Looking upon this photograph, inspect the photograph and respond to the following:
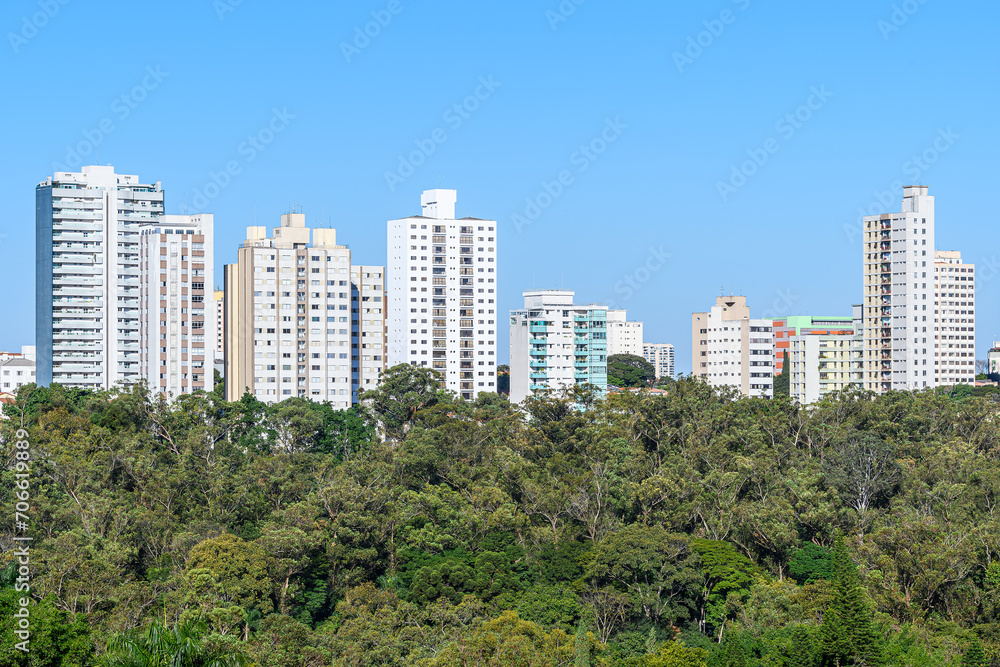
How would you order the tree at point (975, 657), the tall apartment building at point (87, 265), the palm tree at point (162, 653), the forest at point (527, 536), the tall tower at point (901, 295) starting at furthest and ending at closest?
the tall tower at point (901, 295) → the tall apartment building at point (87, 265) → the forest at point (527, 536) → the tree at point (975, 657) → the palm tree at point (162, 653)

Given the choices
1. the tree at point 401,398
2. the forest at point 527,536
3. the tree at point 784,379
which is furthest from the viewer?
the tree at point 784,379

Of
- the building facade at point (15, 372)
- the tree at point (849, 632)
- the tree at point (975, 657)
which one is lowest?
the tree at point (975, 657)

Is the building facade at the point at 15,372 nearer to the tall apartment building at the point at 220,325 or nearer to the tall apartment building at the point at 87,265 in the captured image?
the tall apartment building at the point at 87,265

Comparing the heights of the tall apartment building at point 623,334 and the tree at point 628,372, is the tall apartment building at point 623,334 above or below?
above

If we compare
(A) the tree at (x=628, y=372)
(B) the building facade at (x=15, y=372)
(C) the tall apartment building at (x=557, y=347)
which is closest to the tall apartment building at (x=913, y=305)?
(C) the tall apartment building at (x=557, y=347)

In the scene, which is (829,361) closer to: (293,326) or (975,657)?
(293,326)

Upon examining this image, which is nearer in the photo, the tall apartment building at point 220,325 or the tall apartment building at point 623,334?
the tall apartment building at point 220,325
